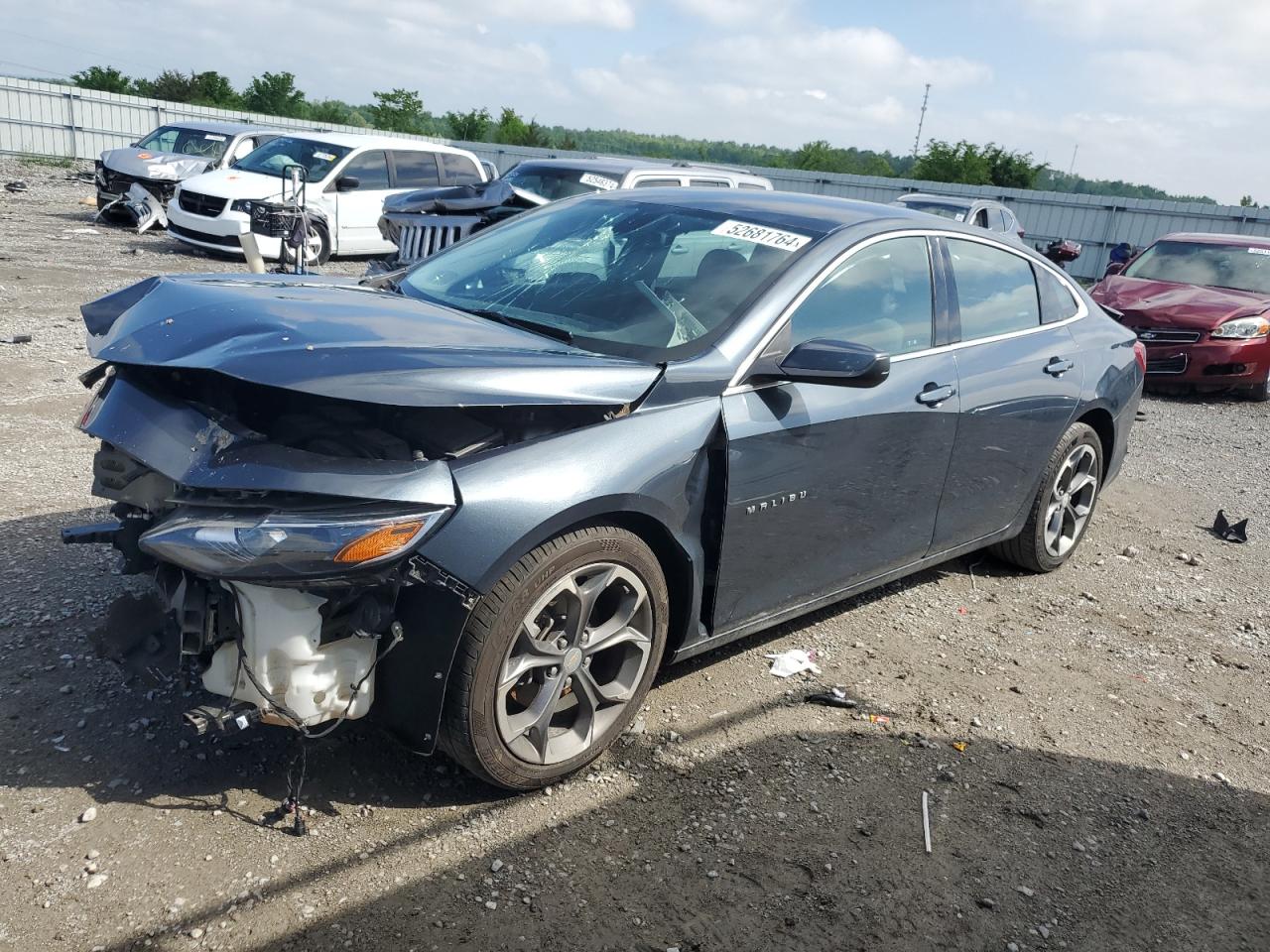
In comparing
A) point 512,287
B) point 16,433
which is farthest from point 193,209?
point 512,287

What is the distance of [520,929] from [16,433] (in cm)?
493

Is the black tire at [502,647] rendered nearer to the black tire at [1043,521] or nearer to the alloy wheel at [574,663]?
the alloy wheel at [574,663]

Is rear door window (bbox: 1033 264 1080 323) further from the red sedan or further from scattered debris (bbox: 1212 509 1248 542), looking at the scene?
the red sedan

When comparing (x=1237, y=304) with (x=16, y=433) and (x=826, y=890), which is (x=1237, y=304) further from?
(x=16, y=433)

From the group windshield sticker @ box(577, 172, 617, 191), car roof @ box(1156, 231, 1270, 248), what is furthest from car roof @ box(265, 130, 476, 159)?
car roof @ box(1156, 231, 1270, 248)

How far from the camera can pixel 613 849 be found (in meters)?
2.87

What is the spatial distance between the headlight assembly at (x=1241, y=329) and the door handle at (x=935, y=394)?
8.49 meters

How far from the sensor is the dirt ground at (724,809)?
101 inches

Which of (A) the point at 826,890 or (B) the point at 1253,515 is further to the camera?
(B) the point at 1253,515

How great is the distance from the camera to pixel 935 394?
4023 millimetres

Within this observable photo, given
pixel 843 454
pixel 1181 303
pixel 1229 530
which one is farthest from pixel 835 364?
pixel 1181 303

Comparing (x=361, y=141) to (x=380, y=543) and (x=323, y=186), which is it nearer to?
(x=323, y=186)

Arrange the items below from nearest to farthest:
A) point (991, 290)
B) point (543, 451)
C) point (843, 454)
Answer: point (543, 451)
point (843, 454)
point (991, 290)

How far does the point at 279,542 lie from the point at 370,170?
1341cm
